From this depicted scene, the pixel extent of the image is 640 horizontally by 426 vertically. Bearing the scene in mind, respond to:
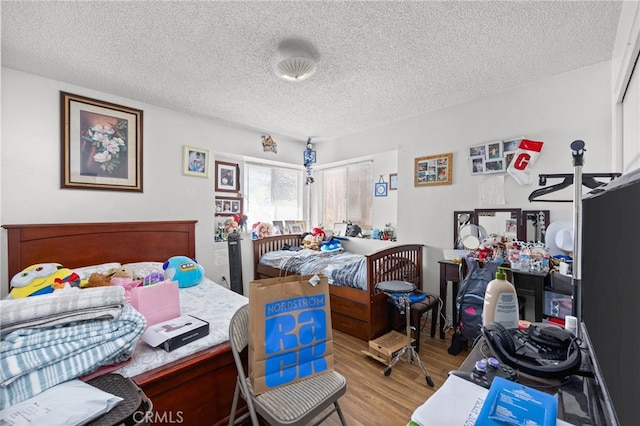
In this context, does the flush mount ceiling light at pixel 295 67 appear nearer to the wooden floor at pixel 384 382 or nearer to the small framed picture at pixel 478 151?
the small framed picture at pixel 478 151

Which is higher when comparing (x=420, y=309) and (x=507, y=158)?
(x=507, y=158)

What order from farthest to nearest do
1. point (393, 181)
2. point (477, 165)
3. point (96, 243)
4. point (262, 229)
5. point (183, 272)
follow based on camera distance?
1. point (262, 229)
2. point (393, 181)
3. point (477, 165)
4. point (96, 243)
5. point (183, 272)

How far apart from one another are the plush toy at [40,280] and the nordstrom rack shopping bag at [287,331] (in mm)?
1656

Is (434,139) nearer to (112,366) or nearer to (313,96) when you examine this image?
(313,96)

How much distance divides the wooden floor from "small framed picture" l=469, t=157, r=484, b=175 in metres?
1.67

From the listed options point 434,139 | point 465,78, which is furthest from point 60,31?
point 434,139

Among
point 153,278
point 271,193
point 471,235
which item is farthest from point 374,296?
point 271,193

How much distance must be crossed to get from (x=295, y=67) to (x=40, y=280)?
2382 millimetres

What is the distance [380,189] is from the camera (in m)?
3.78

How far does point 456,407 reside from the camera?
65cm

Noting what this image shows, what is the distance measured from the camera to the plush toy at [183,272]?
2.32 metres

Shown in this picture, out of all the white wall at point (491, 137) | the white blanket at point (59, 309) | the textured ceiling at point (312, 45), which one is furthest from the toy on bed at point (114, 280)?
the white wall at point (491, 137)

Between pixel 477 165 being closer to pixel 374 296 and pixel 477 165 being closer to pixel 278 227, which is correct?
pixel 374 296

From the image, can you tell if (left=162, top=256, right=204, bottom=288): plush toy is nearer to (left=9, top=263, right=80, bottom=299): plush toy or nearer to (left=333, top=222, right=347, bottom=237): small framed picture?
(left=9, top=263, right=80, bottom=299): plush toy
